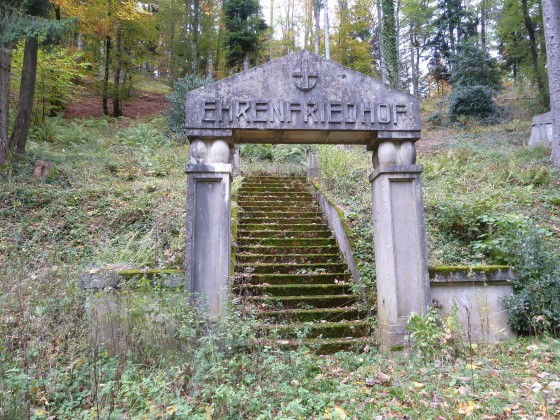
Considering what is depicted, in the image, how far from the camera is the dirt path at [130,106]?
20827 millimetres

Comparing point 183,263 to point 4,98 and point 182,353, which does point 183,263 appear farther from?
point 4,98

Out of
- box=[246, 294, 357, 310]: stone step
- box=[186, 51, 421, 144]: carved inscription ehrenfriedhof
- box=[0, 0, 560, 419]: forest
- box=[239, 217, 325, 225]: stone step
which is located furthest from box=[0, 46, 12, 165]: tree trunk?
box=[246, 294, 357, 310]: stone step

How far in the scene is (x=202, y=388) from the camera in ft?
11.9

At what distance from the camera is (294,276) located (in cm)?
685

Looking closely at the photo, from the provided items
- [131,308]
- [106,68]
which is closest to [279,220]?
[131,308]

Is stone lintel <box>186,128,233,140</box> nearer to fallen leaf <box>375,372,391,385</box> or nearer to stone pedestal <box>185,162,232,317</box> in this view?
stone pedestal <box>185,162,232,317</box>

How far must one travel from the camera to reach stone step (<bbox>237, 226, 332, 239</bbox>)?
27.7 feet

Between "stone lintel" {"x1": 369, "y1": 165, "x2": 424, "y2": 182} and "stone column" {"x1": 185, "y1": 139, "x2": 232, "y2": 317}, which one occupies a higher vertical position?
"stone lintel" {"x1": 369, "y1": 165, "x2": 424, "y2": 182}

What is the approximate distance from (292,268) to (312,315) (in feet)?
4.68

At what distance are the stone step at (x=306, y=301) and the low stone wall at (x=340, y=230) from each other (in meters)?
0.31

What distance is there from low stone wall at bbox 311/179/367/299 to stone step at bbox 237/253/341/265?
308mm

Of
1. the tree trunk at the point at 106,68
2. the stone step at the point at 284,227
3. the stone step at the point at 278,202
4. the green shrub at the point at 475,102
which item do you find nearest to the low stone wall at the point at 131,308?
the stone step at the point at 284,227

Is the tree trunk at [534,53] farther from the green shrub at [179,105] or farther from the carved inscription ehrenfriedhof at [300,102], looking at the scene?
the carved inscription ehrenfriedhof at [300,102]

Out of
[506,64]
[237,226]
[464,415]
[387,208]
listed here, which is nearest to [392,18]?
[506,64]
